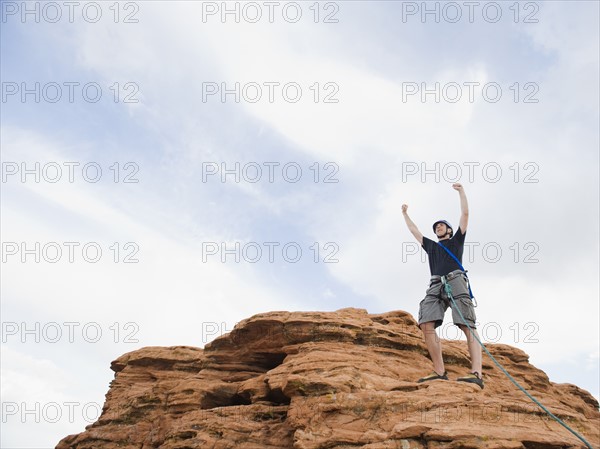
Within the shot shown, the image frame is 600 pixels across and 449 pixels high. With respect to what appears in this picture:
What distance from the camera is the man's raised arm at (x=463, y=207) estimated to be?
13266mm

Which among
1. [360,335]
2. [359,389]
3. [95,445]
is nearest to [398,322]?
[360,335]

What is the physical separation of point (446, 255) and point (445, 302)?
1.27 m

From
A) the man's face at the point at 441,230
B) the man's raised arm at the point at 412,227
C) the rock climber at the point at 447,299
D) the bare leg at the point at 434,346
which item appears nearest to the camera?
the rock climber at the point at 447,299

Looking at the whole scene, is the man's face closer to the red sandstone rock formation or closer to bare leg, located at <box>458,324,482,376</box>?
bare leg, located at <box>458,324,482,376</box>

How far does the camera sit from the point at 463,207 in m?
13.3

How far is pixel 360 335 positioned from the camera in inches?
608

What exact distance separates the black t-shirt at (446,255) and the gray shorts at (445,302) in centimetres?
19

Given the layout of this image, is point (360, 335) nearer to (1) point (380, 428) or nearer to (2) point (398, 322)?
(2) point (398, 322)

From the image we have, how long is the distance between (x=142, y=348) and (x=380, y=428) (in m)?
12.1

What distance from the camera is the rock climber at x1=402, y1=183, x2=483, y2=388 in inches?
512

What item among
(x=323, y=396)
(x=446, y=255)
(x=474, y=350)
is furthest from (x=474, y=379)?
(x=323, y=396)

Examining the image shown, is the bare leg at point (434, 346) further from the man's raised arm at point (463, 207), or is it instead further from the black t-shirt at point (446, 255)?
the man's raised arm at point (463, 207)

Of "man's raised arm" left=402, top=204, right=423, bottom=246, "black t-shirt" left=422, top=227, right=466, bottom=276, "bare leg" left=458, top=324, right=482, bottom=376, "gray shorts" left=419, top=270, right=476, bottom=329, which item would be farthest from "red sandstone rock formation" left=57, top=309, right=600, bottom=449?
"man's raised arm" left=402, top=204, right=423, bottom=246

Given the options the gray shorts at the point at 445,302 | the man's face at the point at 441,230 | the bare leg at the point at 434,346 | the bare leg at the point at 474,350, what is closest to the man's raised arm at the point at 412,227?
the man's face at the point at 441,230
